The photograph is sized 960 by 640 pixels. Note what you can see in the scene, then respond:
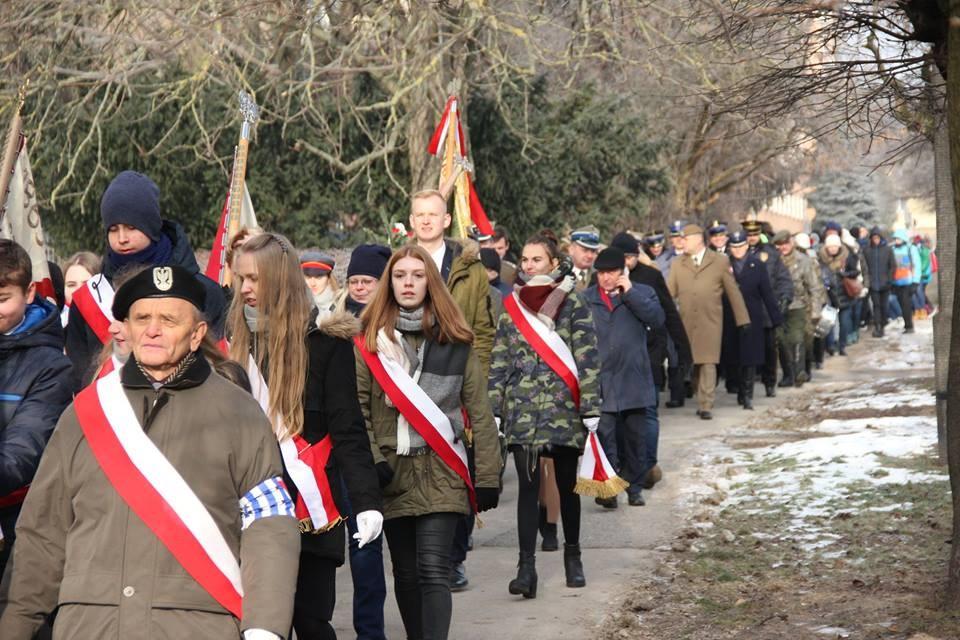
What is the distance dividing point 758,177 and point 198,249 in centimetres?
2552

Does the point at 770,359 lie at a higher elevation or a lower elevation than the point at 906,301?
lower

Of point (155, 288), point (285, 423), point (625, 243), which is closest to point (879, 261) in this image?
point (625, 243)

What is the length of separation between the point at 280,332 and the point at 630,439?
6.23 m

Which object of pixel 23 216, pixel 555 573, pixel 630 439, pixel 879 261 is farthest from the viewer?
pixel 879 261

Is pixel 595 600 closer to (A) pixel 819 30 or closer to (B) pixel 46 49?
(A) pixel 819 30

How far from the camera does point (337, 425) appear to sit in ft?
18.8

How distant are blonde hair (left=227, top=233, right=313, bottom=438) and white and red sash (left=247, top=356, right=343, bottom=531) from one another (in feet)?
0.11

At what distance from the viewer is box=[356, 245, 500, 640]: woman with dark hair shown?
6.48 metres

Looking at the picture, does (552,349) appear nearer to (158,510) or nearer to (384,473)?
(384,473)

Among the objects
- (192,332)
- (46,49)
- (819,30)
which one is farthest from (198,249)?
(192,332)

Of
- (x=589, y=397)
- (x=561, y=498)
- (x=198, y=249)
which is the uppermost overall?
(x=198, y=249)

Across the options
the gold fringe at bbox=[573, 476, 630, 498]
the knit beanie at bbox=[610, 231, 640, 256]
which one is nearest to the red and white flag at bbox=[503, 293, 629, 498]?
the gold fringe at bbox=[573, 476, 630, 498]

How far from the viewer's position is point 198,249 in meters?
22.0

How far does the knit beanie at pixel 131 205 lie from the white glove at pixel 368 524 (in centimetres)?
136
